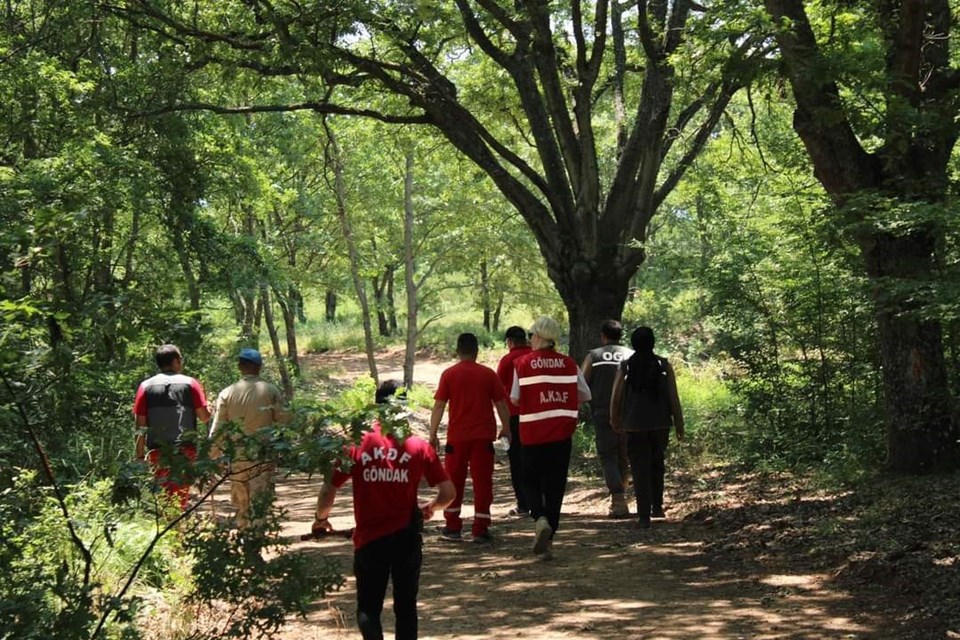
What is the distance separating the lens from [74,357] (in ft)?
16.4

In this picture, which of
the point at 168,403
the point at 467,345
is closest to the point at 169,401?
the point at 168,403

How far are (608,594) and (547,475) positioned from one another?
4.93 ft

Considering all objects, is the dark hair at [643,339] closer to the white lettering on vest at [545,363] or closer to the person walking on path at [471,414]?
the white lettering on vest at [545,363]

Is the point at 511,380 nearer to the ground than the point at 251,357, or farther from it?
nearer to the ground

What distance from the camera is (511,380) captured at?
10680 millimetres

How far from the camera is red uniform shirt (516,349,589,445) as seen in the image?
28.6ft

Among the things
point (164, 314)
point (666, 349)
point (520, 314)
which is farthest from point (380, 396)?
point (520, 314)

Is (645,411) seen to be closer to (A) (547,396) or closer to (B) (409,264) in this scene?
(A) (547,396)

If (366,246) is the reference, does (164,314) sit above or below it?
below

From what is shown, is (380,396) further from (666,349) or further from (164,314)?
(666,349)

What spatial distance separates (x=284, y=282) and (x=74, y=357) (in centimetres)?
1531

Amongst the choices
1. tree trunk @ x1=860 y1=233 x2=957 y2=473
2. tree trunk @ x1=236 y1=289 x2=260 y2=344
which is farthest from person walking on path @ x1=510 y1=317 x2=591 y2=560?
tree trunk @ x1=236 y1=289 x2=260 y2=344

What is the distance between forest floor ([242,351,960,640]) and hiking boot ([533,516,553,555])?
152mm

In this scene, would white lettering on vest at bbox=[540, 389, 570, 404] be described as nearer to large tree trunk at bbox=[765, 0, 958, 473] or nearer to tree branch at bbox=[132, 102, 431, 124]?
large tree trunk at bbox=[765, 0, 958, 473]
